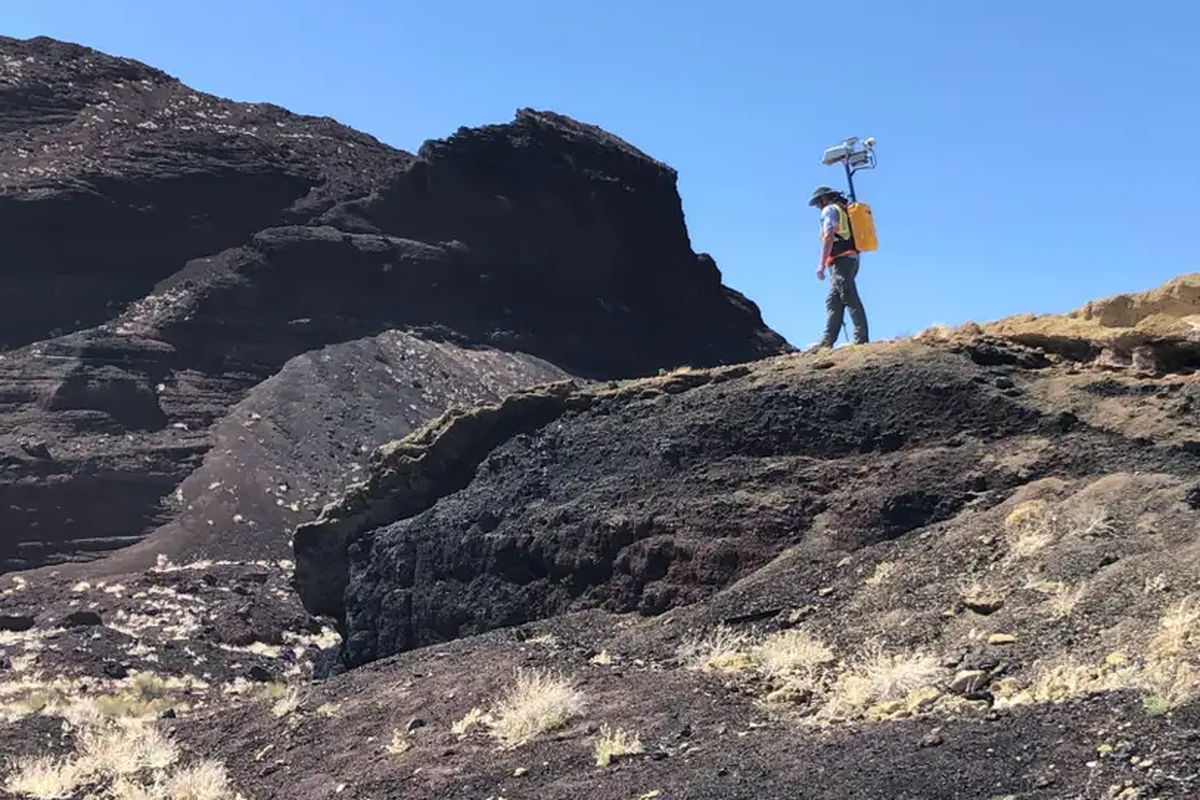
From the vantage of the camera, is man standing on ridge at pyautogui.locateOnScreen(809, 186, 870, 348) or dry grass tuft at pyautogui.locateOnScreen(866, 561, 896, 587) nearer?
dry grass tuft at pyautogui.locateOnScreen(866, 561, 896, 587)

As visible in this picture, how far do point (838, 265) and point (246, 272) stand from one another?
4040cm

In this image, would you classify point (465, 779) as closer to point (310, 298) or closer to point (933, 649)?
point (933, 649)

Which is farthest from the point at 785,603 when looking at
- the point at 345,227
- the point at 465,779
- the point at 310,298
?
the point at 345,227

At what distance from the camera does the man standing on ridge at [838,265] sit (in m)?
13.3

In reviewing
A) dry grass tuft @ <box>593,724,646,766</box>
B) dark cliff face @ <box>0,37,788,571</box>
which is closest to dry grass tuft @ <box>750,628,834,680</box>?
dry grass tuft @ <box>593,724,646,766</box>

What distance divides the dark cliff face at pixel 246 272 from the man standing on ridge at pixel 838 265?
24.9 metres

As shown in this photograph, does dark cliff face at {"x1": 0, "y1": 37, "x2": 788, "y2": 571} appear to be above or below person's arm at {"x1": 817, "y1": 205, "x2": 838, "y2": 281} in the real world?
above

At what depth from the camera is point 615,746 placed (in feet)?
22.9

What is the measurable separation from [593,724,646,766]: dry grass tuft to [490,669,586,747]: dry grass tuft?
27.7 inches

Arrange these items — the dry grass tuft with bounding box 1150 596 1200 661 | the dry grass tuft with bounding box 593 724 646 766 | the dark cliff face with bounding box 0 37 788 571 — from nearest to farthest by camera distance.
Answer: the dry grass tuft with bounding box 1150 596 1200 661 < the dry grass tuft with bounding box 593 724 646 766 < the dark cliff face with bounding box 0 37 788 571

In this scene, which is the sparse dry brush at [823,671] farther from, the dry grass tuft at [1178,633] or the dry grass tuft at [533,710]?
the dry grass tuft at [1178,633]

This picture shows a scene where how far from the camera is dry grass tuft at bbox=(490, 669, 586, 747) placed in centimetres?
789

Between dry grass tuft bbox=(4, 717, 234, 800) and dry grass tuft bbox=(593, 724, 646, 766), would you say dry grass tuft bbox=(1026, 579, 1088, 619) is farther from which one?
dry grass tuft bbox=(4, 717, 234, 800)

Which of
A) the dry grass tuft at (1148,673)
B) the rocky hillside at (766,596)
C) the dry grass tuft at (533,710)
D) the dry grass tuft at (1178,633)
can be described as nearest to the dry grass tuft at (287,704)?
the rocky hillside at (766,596)
